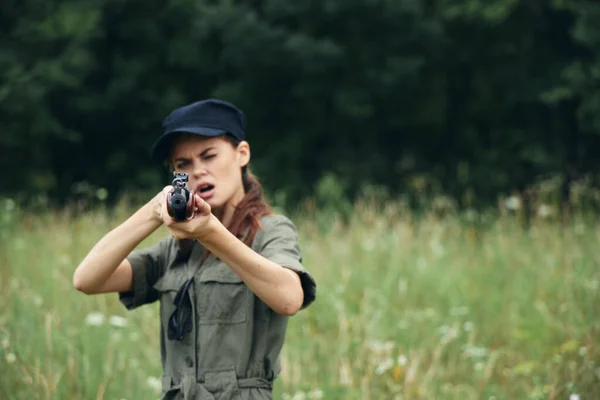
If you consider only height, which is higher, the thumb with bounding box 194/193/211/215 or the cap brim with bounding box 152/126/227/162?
the cap brim with bounding box 152/126/227/162

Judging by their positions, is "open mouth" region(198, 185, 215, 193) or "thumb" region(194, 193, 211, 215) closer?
"thumb" region(194, 193, 211, 215)

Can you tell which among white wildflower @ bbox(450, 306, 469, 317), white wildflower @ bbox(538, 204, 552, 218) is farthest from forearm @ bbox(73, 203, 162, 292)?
white wildflower @ bbox(538, 204, 552, 218)

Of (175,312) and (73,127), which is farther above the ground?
(73,127)

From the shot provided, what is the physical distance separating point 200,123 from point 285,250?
0.46 metres

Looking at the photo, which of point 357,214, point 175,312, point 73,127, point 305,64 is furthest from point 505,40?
point 175,312

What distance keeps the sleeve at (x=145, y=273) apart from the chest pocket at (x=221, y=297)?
0.27 m

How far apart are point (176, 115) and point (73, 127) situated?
14.8 metres

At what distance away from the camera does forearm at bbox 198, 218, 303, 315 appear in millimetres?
1824

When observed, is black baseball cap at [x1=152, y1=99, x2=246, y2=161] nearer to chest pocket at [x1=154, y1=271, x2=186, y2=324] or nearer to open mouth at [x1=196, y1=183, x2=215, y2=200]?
open mouth at [x1=196, y1=183, x2=215, y2=200]

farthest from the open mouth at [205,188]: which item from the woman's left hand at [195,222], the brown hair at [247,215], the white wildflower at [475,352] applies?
the white wildflower at [475,352]

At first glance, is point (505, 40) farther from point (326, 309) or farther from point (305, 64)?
point (326, 309)

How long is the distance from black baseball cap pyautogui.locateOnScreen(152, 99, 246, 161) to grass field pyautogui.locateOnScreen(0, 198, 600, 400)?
1.24 meters

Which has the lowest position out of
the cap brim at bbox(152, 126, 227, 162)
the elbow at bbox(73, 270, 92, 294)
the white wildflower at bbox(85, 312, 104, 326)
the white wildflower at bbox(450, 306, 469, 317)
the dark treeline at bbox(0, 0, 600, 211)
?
the elbow at bbox(73, 270, 92, 294)

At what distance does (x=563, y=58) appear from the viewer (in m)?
16.3
